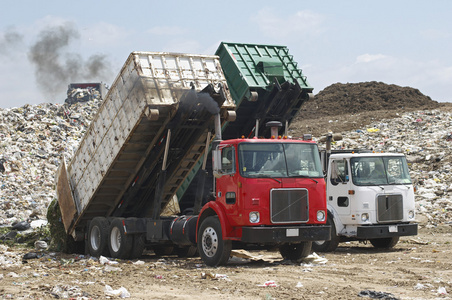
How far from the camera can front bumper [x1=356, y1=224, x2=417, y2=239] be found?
11.7 meters

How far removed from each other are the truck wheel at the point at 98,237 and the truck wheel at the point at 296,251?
3327mm

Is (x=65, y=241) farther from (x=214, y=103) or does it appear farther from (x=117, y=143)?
(x=214, y=103)

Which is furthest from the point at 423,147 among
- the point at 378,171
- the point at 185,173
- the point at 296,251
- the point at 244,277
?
the point at 244,277

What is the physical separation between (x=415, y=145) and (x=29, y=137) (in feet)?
46.4

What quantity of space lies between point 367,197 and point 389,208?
18.9 inches

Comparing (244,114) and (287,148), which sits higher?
(244,114)

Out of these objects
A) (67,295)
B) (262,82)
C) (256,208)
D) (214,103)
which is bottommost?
(67,295)

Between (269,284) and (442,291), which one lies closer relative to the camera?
(442,291)

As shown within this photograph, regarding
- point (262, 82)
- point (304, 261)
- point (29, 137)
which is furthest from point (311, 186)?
point (29, 137)

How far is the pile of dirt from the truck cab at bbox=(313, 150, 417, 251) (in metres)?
20.3

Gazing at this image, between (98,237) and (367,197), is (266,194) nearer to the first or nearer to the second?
(367,197)

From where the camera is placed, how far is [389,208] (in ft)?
39.4

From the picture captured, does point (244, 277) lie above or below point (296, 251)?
below

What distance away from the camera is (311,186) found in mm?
9805
